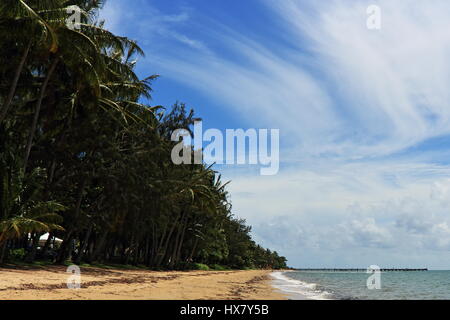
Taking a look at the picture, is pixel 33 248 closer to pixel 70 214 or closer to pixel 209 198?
pixel 70 214

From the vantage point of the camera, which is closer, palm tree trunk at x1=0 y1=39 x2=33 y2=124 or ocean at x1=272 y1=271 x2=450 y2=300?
palm tree trunk at x1=0 y1=39 x2=33 y2=124

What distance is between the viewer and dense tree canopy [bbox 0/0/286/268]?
59.0 feet

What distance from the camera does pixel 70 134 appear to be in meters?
24.5

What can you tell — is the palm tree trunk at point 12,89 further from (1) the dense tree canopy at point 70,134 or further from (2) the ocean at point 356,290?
(2) the ocean at point 356,290

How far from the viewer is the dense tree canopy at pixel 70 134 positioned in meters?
18.0

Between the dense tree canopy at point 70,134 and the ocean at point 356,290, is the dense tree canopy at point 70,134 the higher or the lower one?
the higher one

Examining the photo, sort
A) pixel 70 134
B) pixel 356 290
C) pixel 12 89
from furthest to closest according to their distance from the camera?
1. pixel 356 290
2. pixel 70 134
3. pixel 12 89

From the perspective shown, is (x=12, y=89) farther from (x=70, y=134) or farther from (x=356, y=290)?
(x=356, y=290)

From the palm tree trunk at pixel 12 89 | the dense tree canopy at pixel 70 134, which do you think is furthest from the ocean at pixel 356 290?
the palm tree trunk at pixel 12 89

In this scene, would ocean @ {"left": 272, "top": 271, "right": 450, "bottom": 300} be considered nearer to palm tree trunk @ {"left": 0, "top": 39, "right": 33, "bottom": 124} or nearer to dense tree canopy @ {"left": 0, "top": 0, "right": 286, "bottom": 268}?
dense tree canopy @ {"left": 0, "top": 0, "right": 286, "bottom": 268}

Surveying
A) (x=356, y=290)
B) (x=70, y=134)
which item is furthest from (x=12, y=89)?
(x=356, y=290)

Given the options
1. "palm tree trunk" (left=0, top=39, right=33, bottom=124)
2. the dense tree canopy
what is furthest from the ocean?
"palm tree trunk" (left=0, top=39, right=33, bottom=124)

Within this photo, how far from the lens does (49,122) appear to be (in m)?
24.4
